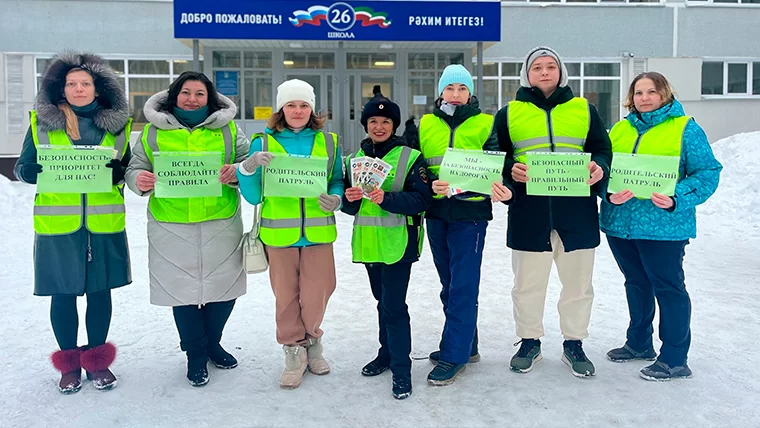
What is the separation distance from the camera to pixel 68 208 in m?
3.71

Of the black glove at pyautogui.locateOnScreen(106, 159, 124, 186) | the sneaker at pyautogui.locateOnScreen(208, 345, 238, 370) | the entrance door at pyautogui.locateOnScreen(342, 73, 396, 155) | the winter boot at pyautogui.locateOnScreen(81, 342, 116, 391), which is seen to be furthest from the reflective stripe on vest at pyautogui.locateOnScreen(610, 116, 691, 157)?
the entrance door at pyautogui.locateOnScreen(342, 73, 396, 155)

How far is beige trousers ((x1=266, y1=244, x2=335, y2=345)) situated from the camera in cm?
385

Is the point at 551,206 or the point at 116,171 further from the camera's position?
the point at 551,206

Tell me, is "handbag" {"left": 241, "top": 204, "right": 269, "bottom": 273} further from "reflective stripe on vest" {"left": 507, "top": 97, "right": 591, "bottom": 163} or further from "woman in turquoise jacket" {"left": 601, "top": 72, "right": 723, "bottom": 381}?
"woman in turquoise jacket" {"left": 601, "top": 72, "right": 723, "bottom": 381}

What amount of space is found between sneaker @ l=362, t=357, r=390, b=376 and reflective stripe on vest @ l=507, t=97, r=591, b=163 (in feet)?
5.24

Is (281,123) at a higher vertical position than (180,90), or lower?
lower

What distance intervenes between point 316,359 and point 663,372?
2.23 m

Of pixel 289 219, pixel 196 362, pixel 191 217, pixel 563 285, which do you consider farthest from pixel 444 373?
pixel 191 217

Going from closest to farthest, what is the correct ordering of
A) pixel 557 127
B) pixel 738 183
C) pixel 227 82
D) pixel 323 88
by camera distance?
pixel 557 127 < pixel 738 183 < pixel 227 82 < pixel 323 88

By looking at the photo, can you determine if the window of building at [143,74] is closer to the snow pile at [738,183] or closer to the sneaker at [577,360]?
the snow pile at [738,183]

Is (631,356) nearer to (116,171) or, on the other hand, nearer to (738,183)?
(116,171)

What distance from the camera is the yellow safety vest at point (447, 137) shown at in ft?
12.4

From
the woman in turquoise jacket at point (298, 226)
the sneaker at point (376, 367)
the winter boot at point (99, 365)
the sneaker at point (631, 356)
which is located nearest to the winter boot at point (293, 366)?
the woman in turquoise jacket at point (298, 226)

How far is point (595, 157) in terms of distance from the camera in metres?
3.86
